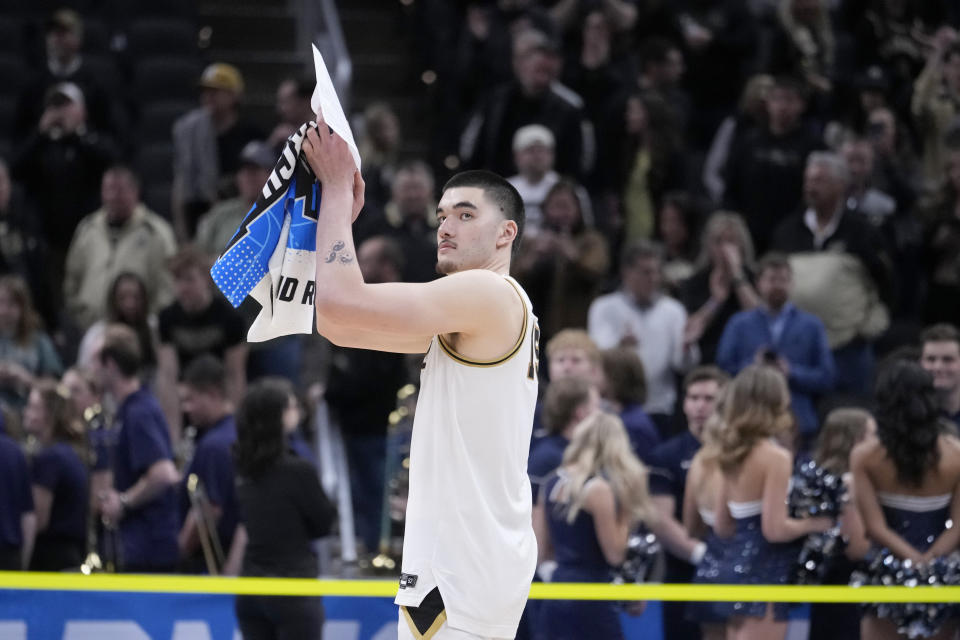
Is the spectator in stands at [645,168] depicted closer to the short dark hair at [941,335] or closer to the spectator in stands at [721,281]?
the spectator in stands at [721,281]

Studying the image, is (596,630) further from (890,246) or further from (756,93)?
(756,93)

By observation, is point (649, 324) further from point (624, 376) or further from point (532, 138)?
point (532, 138)

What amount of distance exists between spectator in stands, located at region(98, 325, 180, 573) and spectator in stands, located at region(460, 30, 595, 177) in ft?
13.0

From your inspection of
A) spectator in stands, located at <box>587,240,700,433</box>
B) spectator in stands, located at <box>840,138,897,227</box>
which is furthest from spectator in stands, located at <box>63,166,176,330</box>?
spectator in stands, located at <box>840,138,897,227</box>

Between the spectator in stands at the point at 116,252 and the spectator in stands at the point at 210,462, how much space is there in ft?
8.47

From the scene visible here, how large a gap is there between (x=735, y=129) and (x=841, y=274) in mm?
2305

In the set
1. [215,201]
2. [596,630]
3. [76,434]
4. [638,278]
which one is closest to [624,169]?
[638,278]

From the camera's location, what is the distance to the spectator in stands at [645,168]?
11.3 m

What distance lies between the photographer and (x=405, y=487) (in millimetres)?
8625

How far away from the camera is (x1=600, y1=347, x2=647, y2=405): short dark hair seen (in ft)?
27.4

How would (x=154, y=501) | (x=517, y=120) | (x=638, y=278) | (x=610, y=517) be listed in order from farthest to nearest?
1. (x=517, y=120)
2. (x=638, y=278)
3. (x=154, y=501)
4. (x=610, y=517)

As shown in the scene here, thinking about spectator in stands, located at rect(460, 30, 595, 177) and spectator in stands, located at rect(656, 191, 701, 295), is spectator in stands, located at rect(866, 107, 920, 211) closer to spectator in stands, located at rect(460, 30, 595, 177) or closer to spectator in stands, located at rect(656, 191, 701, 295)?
spectator in stands, located at rect(656, 191, 701, 295)

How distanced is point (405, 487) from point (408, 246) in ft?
6.77

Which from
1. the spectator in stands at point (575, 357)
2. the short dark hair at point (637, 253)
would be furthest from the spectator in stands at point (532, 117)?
the spectator in stands at point (575, 357)
